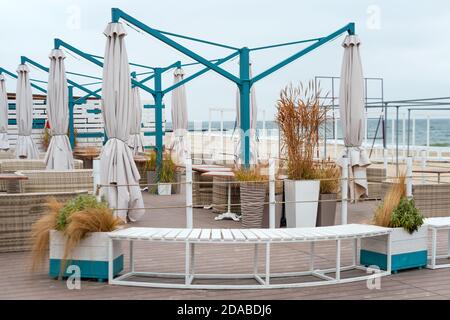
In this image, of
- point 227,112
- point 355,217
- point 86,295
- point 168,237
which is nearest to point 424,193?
point 355,217

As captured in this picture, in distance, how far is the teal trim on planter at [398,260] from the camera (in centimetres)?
513

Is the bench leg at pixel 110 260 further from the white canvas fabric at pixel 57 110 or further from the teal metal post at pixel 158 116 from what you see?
the teal metal post at pixel 158 116

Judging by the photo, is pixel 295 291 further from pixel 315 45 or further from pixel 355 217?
pixel 315 45

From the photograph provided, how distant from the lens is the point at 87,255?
190 inches

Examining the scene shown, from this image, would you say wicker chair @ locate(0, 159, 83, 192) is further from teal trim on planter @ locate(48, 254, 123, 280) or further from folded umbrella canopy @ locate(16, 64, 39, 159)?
teal trim on planter @ locate(48, 254, 123, 280)

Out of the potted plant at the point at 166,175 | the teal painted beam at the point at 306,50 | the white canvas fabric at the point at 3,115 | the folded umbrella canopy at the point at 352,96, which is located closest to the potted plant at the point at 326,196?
the folded umbrella canopy at the point at 352,96

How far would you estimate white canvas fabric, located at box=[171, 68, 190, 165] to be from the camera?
42.6 feet

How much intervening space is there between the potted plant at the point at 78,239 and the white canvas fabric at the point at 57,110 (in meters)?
5.52

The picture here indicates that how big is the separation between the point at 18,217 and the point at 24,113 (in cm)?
736

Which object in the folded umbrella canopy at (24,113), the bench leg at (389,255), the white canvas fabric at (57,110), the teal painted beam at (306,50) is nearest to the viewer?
the bench leg at (389,255)

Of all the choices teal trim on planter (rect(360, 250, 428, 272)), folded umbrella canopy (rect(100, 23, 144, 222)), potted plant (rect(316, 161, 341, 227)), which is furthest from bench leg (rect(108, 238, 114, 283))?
potted plant (rect(316, 161, 341, 227))

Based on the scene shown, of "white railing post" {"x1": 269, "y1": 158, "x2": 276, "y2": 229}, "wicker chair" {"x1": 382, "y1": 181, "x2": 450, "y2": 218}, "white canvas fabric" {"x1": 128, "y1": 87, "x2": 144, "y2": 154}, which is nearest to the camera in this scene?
"white railing post" {"x1": 269, "y1": 158, "x2": 276, "y2": 229}

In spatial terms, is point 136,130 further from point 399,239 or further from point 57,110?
point 399,239

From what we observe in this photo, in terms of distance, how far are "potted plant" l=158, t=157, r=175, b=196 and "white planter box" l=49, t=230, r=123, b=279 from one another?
6.65 meters
